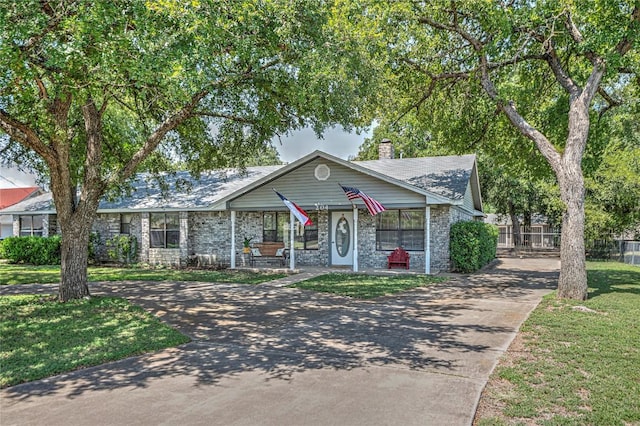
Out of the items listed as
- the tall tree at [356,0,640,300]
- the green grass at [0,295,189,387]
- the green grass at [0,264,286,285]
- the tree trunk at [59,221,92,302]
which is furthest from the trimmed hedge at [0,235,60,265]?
the tall tree at [356,0,640,300]

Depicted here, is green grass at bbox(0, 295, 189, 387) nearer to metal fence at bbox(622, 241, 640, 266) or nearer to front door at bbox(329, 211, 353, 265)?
front door at bbox(329, 211, 353, 265)

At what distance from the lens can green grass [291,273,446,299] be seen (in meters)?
11.7

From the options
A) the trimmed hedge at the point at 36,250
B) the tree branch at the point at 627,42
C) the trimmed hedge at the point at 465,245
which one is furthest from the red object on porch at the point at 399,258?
the trimmed hedge at the point at 36,250

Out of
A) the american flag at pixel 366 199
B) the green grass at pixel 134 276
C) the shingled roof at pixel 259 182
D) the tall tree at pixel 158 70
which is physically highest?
the tall tree at pixel 158 70

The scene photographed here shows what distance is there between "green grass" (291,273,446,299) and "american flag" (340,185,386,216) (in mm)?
2280

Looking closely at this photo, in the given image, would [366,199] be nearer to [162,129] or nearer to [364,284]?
[364,284]

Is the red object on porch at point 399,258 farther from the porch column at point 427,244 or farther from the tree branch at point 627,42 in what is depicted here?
the tree branch at point 627,42

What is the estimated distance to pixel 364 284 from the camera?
13.1 metres

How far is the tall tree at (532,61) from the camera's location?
10672 mm

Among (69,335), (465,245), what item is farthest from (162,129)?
(465,245)

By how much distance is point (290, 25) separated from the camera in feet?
27.1

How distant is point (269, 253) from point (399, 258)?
530cm

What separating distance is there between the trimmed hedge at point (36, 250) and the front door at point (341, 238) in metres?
12.9

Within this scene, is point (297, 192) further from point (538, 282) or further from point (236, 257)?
point (538, 282)
